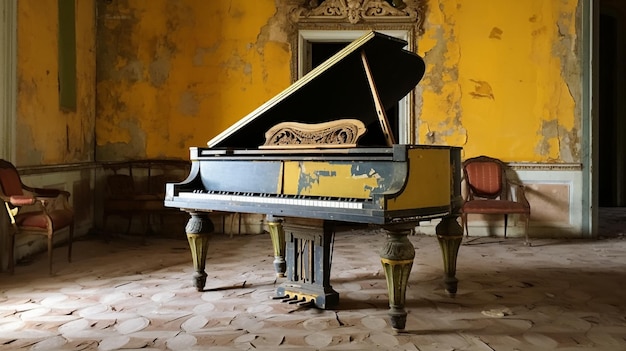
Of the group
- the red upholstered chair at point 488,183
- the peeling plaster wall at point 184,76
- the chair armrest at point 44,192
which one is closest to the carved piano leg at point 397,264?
the chair armrest at point 44,192

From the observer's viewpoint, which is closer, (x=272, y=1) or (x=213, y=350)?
(x=213, y=350)

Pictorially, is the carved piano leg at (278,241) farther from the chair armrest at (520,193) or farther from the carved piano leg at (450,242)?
the chair armrest at (520,193)

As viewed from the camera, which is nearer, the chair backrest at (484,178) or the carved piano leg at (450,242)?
the carved piano leg at (450,242)

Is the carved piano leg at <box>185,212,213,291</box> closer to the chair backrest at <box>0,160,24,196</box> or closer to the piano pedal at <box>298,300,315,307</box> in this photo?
the piano pedal at <box>298,300,315,307</box>

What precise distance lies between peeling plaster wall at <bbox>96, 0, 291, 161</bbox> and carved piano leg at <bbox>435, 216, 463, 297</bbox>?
3.88 m

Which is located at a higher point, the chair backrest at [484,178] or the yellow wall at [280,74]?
the yellow wall at [280,74]

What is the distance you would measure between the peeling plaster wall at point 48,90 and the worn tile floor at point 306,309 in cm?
118

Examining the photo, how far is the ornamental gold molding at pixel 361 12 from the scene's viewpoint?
7.32m

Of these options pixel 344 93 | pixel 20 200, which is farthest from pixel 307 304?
pixel 20 200

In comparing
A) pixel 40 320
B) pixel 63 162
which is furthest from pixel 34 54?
pixel 40 320

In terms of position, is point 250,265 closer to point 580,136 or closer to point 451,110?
point 451,110

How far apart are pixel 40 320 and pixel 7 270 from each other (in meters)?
1.83

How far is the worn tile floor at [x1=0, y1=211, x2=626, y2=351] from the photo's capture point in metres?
3.14

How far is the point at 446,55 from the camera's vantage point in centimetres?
733
